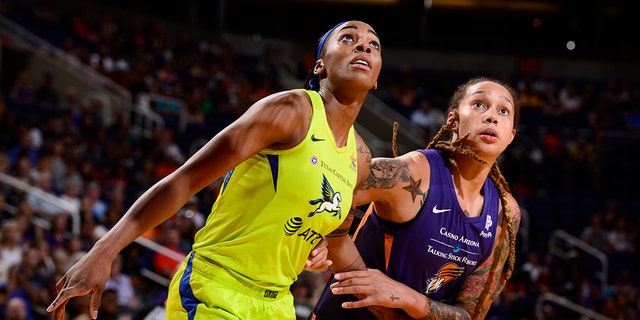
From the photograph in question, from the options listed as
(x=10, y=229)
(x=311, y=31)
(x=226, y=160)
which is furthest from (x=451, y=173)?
(x=311, y=31)

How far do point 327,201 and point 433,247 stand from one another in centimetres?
95

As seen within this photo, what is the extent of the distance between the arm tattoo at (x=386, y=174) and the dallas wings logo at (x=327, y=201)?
472 mm

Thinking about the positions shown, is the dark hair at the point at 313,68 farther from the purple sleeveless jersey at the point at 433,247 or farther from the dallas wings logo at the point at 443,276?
the dallas wings logo at the point at 443,276

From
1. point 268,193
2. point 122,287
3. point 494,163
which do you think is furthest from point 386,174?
point 122,287

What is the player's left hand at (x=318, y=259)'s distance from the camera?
3.36 meters

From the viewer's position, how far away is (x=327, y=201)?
3.05m

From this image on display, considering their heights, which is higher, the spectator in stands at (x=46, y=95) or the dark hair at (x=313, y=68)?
the dark hair at (x=313, y=68)

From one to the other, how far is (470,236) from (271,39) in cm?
1763

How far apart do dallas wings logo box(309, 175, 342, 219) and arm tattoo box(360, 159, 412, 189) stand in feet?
1.55

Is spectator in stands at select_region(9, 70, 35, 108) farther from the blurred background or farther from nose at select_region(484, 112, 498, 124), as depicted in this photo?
nose at select_region(484, 112, 498, 124)

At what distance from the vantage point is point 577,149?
15.9 metres

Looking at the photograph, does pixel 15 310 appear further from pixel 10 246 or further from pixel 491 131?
pixel 491 131

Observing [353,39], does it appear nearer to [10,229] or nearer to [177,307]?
[177,307]

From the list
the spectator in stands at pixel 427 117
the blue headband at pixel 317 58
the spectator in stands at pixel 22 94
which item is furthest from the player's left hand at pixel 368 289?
the spectator in stands at pixel 427 117
